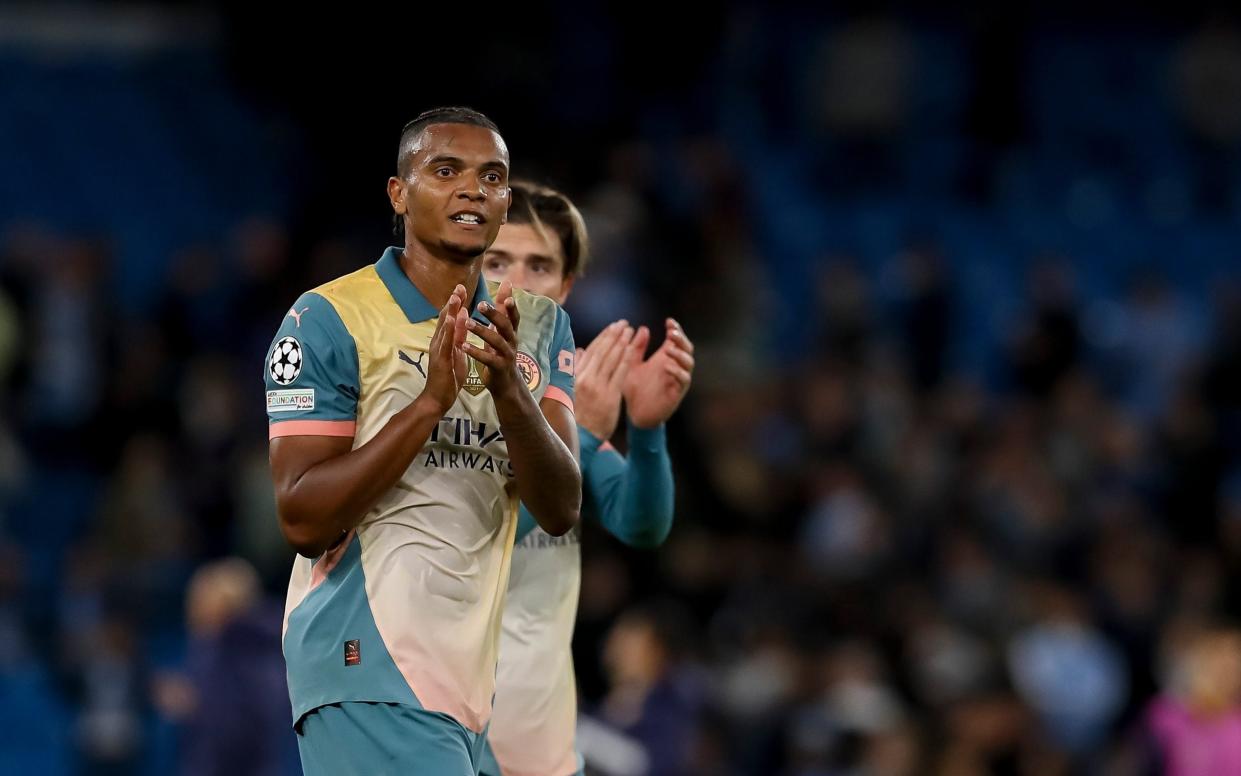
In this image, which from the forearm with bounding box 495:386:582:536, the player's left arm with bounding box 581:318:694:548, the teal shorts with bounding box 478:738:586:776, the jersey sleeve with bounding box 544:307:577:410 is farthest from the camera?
the player's left arm with bounding box 581:318:694:548

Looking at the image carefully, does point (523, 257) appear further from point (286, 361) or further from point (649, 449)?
point (286, 361)

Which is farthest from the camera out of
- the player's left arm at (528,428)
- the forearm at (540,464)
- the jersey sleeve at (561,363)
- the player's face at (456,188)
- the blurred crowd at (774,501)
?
the blurred crowd at (774,501)

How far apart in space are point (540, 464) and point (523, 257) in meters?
1.38

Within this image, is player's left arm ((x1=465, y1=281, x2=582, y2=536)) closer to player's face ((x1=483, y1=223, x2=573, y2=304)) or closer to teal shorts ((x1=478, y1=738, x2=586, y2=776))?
player's face ((x1=483, y1=223, x2=573, y2=304))

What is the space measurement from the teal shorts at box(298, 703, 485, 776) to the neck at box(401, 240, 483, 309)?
85 centimetres

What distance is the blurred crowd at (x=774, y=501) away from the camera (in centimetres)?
1062

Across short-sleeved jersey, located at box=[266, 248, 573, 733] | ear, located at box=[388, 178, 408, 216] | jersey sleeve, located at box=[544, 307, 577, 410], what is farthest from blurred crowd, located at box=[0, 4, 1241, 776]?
ear, located at box=[388, 178, 408, 216]

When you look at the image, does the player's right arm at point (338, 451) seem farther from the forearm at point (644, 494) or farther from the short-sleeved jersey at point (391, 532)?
the forearm at point (644, 494)

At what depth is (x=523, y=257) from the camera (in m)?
5.27

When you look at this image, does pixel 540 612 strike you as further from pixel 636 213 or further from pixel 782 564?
pixel 636 213

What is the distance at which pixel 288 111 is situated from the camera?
15.6 m

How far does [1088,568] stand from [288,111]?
7.23 m

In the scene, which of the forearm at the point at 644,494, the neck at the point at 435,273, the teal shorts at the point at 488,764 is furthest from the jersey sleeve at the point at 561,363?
the teal shorts at the point at 488,764

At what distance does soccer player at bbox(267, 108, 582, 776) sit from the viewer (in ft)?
12.6
